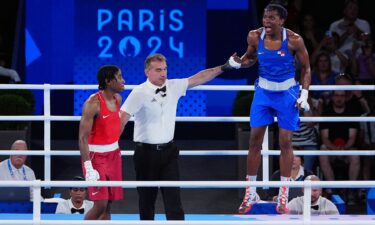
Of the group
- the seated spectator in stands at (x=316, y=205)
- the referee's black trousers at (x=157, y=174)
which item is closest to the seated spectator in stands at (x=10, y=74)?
the seated spectator in stands at (x=316, y=205)

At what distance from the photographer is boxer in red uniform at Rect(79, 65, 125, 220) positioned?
822 centimetres

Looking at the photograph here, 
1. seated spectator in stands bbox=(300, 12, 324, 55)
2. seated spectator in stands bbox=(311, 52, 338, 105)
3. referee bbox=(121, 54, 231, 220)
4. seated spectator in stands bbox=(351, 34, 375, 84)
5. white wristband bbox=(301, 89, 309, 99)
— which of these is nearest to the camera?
referee bbox=(121, 54, 231, 220)

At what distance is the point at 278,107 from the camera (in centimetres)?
841

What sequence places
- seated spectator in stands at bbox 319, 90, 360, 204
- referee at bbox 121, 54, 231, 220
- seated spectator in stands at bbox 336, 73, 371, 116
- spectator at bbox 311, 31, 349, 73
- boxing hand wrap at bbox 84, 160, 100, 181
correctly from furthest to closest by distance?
spectator at bbox 311, 31, 349, 73 < seated spectator in stands at bbox 319, 90, 360, 204 < seated spectator in stands at bbox 336, 73, 371, 116 < referee at bbox 121, 54, 231, 220 < boxing hand wrap at bbox 84, 160, 100, 181

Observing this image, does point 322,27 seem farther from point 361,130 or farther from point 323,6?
point 361,130

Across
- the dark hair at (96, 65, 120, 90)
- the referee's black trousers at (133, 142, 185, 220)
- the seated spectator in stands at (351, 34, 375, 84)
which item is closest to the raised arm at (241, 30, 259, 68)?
the referee's black trousers at (133, 142, 185, 220)

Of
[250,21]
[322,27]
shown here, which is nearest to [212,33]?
[250,21]

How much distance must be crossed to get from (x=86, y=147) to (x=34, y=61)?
21.5ft

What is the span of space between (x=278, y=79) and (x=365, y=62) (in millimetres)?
5664

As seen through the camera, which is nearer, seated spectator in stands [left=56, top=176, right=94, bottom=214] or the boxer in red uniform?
the boxer in red uniform

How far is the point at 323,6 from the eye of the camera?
50.2ft

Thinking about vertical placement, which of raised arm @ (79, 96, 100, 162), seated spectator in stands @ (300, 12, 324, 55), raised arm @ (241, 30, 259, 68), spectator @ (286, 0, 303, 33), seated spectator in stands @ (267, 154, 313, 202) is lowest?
seated spectator in stands @ (267, 154, 313, 202)

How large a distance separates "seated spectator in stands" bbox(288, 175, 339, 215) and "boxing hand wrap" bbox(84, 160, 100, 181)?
2004 mm

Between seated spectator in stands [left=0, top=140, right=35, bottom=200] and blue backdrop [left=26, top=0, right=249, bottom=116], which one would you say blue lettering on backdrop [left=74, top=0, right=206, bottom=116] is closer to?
blue backdrop [left=26, top=0, right=249, bottom=116]
